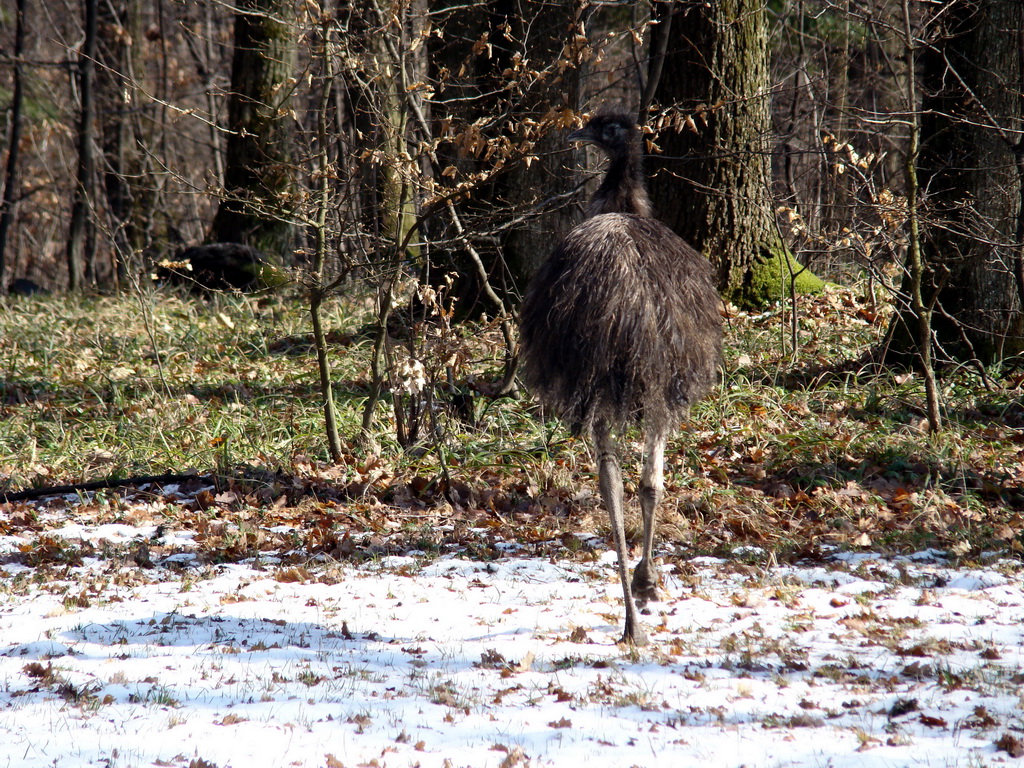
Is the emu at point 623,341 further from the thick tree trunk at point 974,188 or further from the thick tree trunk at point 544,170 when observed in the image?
the thick tree trunk at point 974,188

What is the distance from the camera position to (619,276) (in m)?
4.34

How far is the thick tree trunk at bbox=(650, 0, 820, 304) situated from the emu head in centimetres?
399

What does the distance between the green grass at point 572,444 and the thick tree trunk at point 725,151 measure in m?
0.65

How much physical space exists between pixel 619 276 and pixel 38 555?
381 centimetres

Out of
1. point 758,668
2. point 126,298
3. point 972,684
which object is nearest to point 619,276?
point 758,668

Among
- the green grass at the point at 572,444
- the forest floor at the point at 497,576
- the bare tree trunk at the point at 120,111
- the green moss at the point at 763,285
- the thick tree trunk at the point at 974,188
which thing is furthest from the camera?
the bare tree trunk at the point at 120,111

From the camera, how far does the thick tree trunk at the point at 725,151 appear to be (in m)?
9.37

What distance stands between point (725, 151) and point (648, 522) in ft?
17.7

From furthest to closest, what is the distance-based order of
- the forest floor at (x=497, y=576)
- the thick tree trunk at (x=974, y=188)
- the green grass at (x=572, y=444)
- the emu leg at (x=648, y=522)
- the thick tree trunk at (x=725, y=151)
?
the thick tree trunk at (x=725, y=151) → the thick tree trunk at (x=974, y=188) → the green grass at (x=572, y=444) → the emu leg at (x=648, y=522) → the forest floor at (x=497, y=576)

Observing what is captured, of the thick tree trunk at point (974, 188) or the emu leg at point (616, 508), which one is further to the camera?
the thick tree trunk at point (974, 188)

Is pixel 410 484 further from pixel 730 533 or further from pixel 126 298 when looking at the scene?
pixel 126 298

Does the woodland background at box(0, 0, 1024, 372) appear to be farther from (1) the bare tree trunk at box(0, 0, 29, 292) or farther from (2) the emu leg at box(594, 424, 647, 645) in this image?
(1) the bare tree trunk at box(0, 0, 29, 292)

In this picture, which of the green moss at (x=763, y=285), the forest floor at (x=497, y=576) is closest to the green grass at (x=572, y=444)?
the forest floor at (x=497, y=576)

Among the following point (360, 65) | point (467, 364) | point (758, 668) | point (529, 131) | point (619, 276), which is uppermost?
point (360, 65)
